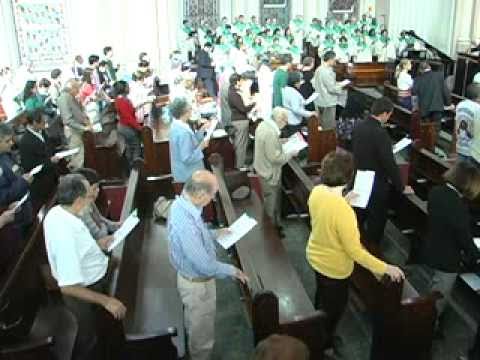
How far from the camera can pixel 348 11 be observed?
15961 mm

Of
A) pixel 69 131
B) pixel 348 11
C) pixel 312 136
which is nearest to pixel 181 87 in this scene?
pixel 69 131

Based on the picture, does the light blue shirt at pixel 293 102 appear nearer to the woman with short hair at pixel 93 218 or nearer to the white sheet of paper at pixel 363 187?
the white sheet of paper at pixel 363 187

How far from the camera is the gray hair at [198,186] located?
9.88 ft

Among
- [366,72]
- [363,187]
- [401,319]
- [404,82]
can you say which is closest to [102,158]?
[363,187]

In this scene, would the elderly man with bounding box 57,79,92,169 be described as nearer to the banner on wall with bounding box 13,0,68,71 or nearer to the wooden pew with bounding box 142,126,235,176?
the wooden pew with bounding box 142,126,235,176

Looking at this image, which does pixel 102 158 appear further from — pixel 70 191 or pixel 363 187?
pixel 70 191

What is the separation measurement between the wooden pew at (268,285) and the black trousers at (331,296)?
0.36 feet

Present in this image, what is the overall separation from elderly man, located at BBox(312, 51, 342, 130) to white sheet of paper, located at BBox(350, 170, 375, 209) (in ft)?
14.0

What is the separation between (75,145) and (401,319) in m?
5.62

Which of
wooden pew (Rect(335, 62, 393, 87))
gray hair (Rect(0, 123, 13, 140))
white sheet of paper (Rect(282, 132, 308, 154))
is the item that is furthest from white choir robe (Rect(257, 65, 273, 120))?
wooden pew (Rect(335, 62, 393, 87))

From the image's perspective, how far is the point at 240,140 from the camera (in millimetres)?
7391

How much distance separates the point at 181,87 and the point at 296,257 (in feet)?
11.7

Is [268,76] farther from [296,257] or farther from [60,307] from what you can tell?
[60,307]

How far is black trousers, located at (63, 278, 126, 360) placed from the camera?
2879 millimetres
